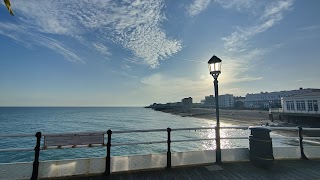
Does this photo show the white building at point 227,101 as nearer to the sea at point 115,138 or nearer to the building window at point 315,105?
the sea at point 115,138

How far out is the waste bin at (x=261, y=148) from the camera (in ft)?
18.4

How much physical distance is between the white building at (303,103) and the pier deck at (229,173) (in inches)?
1826

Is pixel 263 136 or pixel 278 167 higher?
pixel 263 136

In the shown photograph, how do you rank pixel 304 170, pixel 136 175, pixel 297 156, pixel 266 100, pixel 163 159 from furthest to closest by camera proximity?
pixel 266 100, pixel 297 156, pixel 163 159, pixel 304 170, pixel 136 175

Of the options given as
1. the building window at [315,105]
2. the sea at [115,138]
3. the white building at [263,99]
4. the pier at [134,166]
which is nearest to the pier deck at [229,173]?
the pier at [134,166]

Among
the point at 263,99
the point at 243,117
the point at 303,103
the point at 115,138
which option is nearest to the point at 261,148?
the point at 115,138

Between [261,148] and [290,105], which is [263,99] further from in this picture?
[261,148]

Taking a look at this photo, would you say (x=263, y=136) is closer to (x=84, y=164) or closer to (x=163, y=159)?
(x=163, y=159)

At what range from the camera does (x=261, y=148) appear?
18.9 ft

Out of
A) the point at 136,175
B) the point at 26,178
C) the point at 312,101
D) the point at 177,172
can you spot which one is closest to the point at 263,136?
the point at 177,172

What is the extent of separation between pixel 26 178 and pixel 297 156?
8.48 metres

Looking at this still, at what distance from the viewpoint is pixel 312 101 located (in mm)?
42250

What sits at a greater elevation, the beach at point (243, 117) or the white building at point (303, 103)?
the white building at point (303, 103)

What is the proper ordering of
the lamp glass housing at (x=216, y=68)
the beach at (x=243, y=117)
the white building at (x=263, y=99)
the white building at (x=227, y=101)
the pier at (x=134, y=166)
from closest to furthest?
the pier at (x=134, y=166), the lamp glass housing at (x=216, y=68), the beach at (x=243, y=117), the white building at (x=263, y=99), the white building at (x=227, y=101)
